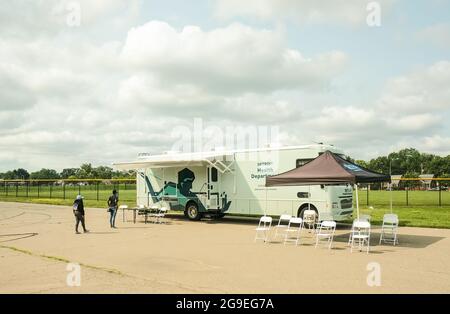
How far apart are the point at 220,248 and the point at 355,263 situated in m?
3.64

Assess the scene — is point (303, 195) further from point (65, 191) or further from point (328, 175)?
point (65, 191)

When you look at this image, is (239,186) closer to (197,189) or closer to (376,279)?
(197,189)

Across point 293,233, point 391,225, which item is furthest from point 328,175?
point 293,233

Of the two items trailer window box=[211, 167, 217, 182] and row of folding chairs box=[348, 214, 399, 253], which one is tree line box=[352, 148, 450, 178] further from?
row of folding chairs box=[348, 214, 399, 253]

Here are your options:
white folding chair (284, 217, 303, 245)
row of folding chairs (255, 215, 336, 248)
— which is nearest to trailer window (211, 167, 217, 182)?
row of folding chairs (255, 215, 336, 248)

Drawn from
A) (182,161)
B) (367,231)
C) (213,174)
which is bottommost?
(367,231)

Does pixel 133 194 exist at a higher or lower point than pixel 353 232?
lower

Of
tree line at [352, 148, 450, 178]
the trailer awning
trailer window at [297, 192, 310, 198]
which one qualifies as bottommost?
trailer window at [297, 192, 310, 198]

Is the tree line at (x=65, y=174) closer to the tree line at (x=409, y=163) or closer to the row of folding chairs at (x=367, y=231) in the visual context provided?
the tree line at (x=409, y=163)

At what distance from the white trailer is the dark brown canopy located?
2255 mm

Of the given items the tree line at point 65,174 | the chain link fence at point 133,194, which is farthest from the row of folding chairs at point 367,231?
the tree line at point 65,174

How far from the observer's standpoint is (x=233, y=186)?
1894cm

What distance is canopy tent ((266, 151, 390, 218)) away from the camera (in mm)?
11868
